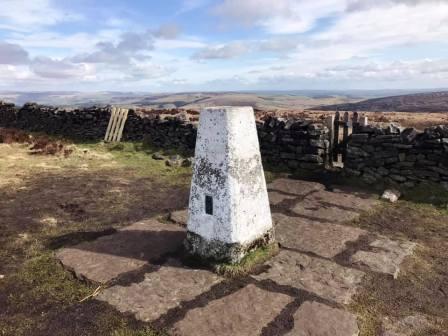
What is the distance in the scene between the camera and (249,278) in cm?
544

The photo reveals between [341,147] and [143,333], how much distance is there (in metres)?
8.71

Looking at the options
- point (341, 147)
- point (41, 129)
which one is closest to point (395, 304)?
point (341, 147)

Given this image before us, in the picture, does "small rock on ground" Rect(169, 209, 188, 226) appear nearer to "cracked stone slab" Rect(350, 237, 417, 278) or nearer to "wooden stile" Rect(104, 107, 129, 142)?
"cracked stone slab" Rect(350, 237, 417, 278)

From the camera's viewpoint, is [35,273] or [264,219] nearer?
[35,273]

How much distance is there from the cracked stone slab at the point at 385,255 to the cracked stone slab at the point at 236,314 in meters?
1.69

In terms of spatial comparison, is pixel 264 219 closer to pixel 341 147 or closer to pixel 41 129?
pixel 341 147

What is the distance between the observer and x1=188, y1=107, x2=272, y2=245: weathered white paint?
547cm

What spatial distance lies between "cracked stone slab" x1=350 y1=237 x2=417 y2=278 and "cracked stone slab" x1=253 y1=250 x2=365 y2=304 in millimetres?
359

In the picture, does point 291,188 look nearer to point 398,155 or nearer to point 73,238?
point 398,155

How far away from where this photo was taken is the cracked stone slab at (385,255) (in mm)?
5809

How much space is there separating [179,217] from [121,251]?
69.7 inches

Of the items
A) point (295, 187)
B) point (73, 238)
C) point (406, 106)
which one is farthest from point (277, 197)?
point (406, 106)

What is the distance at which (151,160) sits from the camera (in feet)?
45.6

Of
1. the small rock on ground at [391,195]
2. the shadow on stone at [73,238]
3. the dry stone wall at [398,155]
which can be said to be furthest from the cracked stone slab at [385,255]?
the shadow on stone at [73,238]
